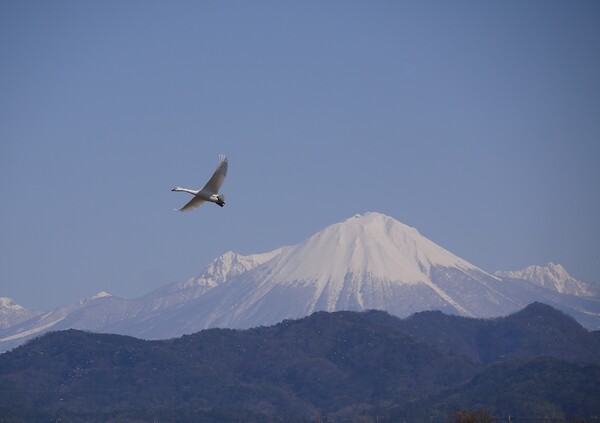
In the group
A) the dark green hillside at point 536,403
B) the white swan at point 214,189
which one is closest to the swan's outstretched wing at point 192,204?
the white swan at point 214,189

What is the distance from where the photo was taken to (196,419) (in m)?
198

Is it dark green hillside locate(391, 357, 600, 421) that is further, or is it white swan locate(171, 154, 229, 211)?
dark green hillside locate(391, 357, 600, 421)

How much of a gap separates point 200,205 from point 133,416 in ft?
432

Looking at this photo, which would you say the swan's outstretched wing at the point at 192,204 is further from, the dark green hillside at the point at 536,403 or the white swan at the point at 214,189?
the dark green hillside at the point at 536,403

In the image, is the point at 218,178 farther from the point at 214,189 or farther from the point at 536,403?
the point at 536,403

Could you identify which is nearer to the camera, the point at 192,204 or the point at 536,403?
the point at 192,204

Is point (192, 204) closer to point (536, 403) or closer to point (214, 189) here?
point (214, 189)

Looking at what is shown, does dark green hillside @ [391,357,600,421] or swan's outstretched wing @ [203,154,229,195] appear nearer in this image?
swan's outstretched wing @ [203,154,229,195]

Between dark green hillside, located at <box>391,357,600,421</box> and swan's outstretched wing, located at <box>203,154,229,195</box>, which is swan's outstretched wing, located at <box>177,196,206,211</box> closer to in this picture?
swan's outstretched wing, located at <box>203,154,229,195</box>

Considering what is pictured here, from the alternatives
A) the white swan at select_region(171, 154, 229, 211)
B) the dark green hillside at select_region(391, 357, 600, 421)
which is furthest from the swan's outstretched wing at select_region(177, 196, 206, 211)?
the dark green hillside at select_region(391, 357, 600, 421)

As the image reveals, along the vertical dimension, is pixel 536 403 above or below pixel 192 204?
below

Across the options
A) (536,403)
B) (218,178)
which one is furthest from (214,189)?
(536,403)

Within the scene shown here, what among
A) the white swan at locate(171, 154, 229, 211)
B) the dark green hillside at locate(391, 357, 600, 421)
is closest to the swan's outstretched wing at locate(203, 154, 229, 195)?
the white swan at locate(171, 154, 229, 211)

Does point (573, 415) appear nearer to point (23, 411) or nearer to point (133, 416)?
point (133, 416)
